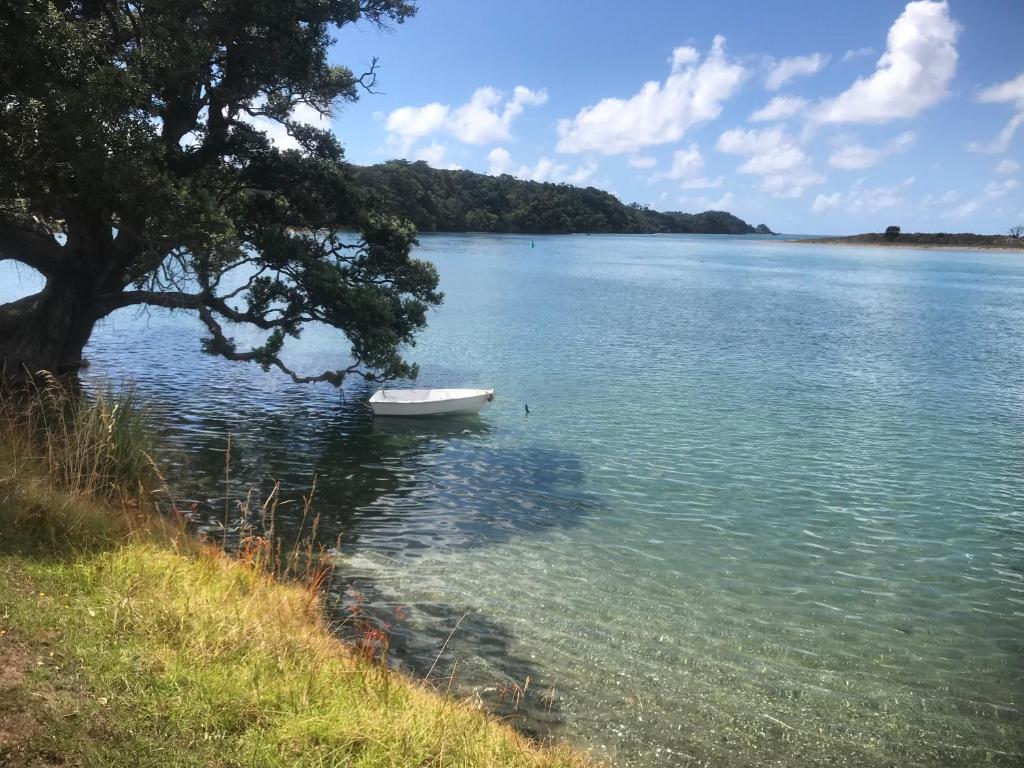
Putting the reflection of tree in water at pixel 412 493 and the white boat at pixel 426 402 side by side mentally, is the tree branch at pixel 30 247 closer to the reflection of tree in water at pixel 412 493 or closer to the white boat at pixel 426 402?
the reflection of tree in water at pixel 412 493

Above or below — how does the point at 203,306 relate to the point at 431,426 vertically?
above

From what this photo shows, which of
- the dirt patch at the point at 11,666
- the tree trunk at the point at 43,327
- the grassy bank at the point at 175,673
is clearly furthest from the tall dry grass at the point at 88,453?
the tree trunk at the point at 43,327

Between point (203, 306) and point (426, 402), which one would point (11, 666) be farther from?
point (426, 402)

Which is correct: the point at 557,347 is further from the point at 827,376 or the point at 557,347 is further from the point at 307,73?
the point at 307,73

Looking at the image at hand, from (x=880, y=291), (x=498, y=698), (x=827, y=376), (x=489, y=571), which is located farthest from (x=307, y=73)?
(x=880, y=291)

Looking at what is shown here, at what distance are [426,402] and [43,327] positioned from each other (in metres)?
11.5

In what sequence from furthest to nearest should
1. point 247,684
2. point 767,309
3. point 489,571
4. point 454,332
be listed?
point 767,309
point 454,332
point 489,571
point 247,684

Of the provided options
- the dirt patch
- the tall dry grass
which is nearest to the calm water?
the tall dry grass

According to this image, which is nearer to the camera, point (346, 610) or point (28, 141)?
point (346, 610)

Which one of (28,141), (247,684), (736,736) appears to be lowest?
(736,736)

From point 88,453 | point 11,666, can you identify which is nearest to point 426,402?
point 88,453

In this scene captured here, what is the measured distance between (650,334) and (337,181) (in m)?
28.0

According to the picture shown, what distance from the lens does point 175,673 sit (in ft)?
22.5

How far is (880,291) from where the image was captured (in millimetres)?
87188
